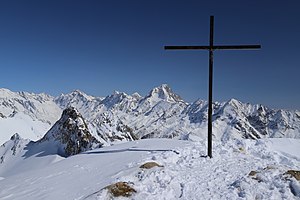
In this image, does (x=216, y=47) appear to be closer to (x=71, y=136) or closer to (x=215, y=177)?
(x=215, y=177)

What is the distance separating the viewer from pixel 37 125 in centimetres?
17050

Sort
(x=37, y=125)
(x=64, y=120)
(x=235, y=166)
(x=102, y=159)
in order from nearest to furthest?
(x=235, y=166) → (x=102, y=159) → (x=64, y=120) → (x=37, y=125)

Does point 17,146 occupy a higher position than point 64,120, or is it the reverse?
point 64,120

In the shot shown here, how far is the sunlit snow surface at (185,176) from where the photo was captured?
1018 centimetres

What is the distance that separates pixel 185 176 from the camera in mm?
11961

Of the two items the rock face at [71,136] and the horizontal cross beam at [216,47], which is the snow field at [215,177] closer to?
the horizontal cross beam at [216,47]

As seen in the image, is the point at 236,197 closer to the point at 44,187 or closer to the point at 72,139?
the point at 44,187

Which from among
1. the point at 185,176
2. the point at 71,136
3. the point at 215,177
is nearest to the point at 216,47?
the point at 215,177

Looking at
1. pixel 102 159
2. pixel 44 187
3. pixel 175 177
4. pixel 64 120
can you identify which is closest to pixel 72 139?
pixel 64 120

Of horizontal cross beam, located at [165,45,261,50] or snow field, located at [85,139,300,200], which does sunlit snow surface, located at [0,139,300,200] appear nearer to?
snow field, located at [85,139,300,200]

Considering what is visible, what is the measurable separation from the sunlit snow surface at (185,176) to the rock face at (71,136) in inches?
889

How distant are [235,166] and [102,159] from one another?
26.2 feet

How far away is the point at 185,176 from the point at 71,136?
34275 millimetres

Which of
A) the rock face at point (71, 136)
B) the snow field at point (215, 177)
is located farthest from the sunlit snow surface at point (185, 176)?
the rock face at point (71, 136)
